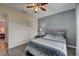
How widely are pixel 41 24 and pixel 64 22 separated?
521mm

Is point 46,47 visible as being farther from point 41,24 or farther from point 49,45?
point 41,24

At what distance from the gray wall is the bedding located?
212mm

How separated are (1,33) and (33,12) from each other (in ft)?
2.80

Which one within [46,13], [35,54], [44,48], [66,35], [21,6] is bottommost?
[35,54]

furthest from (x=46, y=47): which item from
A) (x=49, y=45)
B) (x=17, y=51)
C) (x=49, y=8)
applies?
(x=49, y=8)

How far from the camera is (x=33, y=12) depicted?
2127mm

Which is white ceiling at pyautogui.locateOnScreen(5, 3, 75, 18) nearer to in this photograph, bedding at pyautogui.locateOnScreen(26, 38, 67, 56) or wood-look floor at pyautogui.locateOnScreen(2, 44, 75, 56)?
bedding at pyautogui.locateOnScreen(26, 38, 67, 56)

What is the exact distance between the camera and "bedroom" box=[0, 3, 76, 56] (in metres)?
2.01

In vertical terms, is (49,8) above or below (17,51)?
above

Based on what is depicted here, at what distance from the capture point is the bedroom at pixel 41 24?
2011mm

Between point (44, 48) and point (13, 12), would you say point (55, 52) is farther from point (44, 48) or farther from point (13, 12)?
point (13, 12)

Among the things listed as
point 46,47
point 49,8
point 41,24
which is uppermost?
point 49,8

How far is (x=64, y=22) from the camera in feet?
6.81

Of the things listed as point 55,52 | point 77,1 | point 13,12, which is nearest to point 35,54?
point 55,52
